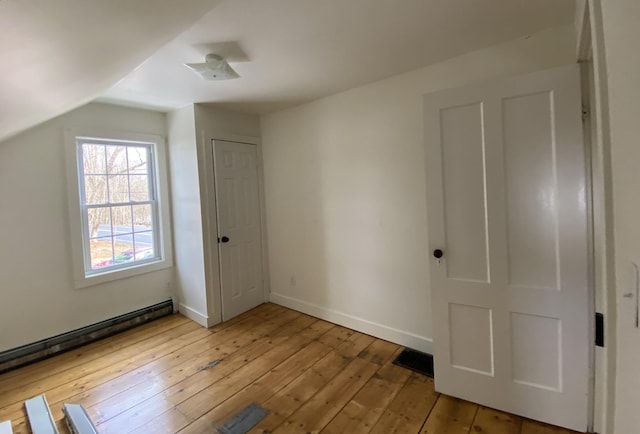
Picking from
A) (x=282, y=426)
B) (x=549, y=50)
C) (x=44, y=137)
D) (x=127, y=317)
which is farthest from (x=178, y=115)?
(x=549, y=50)

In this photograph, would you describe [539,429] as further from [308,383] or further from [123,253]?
[123,253]

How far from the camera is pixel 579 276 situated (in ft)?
5.33

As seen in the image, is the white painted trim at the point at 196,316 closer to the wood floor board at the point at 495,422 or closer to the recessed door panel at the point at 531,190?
the wood floor board at the point at 495,422

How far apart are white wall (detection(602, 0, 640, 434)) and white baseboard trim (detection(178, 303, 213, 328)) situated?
3.28 m

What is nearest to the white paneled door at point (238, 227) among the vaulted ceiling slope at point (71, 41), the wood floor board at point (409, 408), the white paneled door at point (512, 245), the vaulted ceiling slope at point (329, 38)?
the vaulted ceiling slope at point (329, 38)

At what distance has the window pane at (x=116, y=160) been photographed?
3.23 metres

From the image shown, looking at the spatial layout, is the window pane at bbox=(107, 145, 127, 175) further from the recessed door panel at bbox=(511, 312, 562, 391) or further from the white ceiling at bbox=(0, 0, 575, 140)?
the recessed door panel at bbox=(511, 312, 562, 391)

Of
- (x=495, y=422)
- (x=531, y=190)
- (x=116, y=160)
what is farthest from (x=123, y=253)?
(x=531, y=190)

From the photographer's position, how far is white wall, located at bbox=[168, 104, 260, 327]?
3.22 m

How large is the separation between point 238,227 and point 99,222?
143 centimetres

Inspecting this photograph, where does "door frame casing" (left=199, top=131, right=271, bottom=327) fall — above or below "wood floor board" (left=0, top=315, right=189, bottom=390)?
above

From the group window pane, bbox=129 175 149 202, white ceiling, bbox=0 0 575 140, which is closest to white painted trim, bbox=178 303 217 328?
window pane, bbox=129 175 149 202

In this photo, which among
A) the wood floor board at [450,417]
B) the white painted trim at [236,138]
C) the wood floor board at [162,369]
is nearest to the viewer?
the wood floor board at [450,417]

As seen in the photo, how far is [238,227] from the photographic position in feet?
11.7
